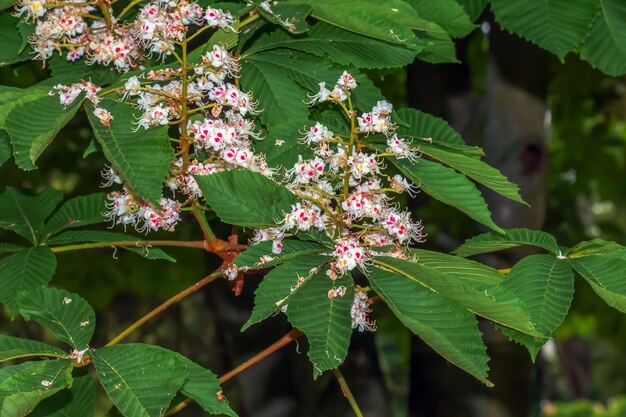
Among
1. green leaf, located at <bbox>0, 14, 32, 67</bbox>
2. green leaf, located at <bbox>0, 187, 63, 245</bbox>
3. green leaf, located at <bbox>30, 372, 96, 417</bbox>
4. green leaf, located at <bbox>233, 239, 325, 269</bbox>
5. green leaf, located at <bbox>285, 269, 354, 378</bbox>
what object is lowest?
green leaf, located at <bbox>0, 187, 63, 245</bbox>

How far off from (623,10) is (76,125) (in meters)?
3.47

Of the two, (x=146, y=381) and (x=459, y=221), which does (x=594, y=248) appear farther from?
(x=459, y=221)

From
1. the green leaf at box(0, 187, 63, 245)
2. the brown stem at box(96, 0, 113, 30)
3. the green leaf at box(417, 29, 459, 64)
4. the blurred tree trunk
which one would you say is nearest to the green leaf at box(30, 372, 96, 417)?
the green leaf at box(0, 187, 63, 245)

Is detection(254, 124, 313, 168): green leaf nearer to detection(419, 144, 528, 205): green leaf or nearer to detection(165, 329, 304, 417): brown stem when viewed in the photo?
detection(419, 144, 528, 205): green leaf

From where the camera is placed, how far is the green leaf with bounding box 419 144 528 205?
2223 millimetres

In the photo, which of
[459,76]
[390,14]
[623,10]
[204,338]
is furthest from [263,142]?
[204,338]

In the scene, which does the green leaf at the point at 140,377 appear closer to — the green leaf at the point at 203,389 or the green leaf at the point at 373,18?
the green leaf at the point at 203,389

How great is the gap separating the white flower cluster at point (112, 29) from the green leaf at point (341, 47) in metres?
0.16

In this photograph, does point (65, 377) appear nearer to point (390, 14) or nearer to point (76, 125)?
point (390, 14)

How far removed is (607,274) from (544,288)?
0.49 feet

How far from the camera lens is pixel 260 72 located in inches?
98.4

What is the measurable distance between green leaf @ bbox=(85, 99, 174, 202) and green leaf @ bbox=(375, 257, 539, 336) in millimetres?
498

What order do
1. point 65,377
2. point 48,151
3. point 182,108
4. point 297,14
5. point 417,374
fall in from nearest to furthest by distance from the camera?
point 65,377 → point 182,108 → point 297,14 → point 417,374 → point 48,151

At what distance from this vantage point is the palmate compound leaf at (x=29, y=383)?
72.9 inches
